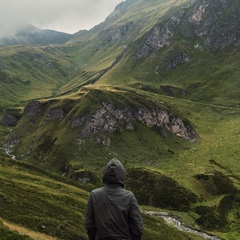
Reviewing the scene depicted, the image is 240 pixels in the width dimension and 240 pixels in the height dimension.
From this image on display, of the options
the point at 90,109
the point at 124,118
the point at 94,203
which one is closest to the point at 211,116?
the point at 124,118

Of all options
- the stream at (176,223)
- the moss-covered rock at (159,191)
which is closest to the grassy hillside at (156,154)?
the moss-covered rock at (159,191)

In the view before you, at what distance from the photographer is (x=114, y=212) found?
11828 mm

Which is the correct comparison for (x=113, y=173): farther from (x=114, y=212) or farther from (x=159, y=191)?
(x=159, y=191)

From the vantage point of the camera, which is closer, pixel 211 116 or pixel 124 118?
pixel 124 118

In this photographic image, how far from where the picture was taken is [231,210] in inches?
3711

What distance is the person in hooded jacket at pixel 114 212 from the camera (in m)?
11.8

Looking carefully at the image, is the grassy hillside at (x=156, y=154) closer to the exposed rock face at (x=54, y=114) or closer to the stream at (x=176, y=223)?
the exposed rock face at (x=54, y=114)

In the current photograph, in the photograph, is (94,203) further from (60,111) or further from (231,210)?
(60,111)

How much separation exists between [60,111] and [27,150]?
27.4 m

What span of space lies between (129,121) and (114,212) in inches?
5557

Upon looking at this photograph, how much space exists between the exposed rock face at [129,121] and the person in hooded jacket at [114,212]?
435ft

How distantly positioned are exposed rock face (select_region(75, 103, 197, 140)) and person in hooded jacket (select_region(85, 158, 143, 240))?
435ft

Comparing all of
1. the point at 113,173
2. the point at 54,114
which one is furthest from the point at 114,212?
the point at 54,114

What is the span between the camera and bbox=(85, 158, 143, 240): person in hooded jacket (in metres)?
11.8
